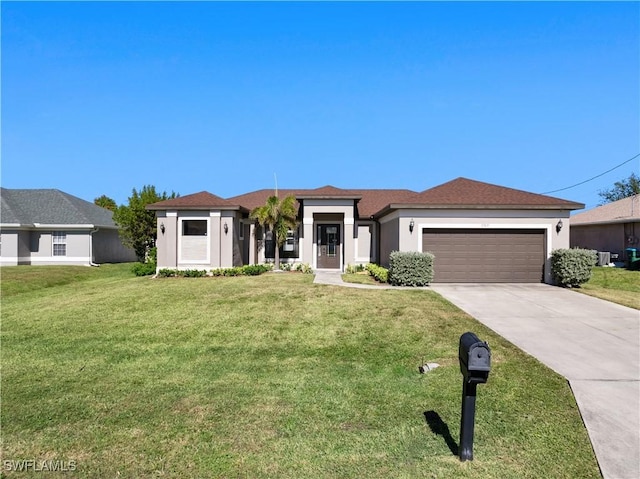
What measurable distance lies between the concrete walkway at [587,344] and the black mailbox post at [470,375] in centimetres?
116

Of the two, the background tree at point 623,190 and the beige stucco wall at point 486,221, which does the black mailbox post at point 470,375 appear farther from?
the background tree at point 623,190

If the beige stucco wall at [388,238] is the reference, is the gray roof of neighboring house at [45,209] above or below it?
above

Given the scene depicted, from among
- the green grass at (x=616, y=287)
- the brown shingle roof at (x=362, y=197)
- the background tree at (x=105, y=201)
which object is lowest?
the green grass at (x=616, y=287)

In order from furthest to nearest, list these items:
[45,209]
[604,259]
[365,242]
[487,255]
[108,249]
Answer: [108,249], [45,209], [604,259], [365,242], [487,255]

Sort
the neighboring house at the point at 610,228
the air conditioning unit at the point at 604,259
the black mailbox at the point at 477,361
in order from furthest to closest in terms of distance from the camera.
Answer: the neighboring house at the point at 610,228
the air conditioning unit at the point at 604,259
the black mailbox at the point at 477,361

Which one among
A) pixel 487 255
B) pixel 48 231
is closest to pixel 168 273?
pixel 48 231

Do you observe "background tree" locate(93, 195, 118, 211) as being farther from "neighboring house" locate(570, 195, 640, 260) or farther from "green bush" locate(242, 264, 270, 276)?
"neighboring house" locate(570, 195, 640, 260)

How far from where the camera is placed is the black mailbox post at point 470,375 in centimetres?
318

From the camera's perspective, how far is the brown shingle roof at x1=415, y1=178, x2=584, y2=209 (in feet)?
46.9

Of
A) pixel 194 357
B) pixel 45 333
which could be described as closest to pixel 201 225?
pixel 45 333

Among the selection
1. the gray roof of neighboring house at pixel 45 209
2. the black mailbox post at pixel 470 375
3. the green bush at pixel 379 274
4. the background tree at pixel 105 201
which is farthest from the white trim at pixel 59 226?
the background tree at pixel 105 201

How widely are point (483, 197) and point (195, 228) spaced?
44.3ft

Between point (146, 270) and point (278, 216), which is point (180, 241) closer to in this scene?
point (146, 270)

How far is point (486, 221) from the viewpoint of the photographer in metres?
14.5
